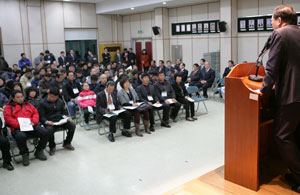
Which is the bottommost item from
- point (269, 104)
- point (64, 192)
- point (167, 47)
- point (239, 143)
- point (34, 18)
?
point (64, 192)

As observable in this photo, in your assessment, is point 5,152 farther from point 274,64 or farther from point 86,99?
point 274,64

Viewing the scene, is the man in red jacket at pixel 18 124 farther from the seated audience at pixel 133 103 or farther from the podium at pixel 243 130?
the podium at pixel 243 130

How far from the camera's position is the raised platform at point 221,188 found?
255 centimetres

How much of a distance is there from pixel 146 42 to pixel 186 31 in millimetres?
3166

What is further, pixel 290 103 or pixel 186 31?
pixel 186 31

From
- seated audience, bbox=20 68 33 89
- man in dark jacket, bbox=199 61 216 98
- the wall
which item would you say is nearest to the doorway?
the wall

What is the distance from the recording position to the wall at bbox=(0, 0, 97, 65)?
13367mm

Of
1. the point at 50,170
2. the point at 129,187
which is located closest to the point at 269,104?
the point at 129,187

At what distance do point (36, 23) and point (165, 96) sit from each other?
986 centimetres

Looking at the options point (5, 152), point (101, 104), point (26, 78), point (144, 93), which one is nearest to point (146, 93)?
point (144, 93)

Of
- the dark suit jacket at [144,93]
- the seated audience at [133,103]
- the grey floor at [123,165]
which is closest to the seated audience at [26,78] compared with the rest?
the grey floor at [123,165]

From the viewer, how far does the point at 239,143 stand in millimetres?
2645

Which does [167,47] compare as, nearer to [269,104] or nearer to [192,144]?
[192,144]

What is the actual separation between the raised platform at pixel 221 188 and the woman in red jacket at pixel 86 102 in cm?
432
